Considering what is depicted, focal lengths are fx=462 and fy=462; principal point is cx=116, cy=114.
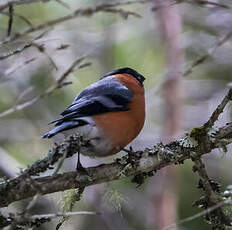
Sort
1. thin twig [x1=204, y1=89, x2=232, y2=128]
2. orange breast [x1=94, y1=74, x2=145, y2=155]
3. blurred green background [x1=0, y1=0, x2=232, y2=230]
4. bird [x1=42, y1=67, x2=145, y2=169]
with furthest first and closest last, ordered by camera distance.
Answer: blurred green background [x1=0, y1=0, x2=232, y2=230] → orange breast [x1=94, y1=74, x2=145, y2=155] → bird [x1=42, y1=67, x2=145, y2=169] → thin twig [x1=204, y1=89, x2=232, y2=128]

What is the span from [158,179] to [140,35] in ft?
7.64

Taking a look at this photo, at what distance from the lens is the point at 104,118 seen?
3328 millimetres

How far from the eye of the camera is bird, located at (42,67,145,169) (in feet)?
10.4

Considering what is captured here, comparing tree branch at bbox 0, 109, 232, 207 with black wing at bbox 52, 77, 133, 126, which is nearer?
tree branch at bbox 0, 109, 232, 207

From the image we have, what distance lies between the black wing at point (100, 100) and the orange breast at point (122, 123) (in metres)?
0.04

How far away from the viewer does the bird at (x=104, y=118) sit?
10.4ft

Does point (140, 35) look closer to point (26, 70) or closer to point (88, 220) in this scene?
point (26, 70)

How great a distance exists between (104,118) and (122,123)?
0.46 feet

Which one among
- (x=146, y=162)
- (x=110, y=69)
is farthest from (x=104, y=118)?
(x=110, y=69)

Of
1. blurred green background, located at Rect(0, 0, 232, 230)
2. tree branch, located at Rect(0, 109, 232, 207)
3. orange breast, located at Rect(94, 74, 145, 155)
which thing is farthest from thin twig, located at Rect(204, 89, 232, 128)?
blurred green background, located at Rect(0, 0, 232, 230)

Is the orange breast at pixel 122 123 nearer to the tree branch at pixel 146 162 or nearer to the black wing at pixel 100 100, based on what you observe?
the black wing at pixel 100 100

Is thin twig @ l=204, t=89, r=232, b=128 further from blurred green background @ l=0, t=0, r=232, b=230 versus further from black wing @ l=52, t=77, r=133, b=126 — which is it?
blurred green background @ l=0, t=0, r=232, b=230

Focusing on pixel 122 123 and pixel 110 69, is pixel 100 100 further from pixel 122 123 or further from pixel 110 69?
pixel 110 69

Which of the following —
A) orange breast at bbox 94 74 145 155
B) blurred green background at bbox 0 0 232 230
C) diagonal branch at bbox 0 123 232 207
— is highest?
diagonal branch at bbox 0 123 232 207
